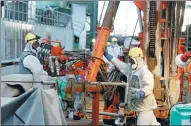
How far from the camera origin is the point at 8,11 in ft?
41.8

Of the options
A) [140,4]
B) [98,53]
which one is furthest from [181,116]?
[140,4]

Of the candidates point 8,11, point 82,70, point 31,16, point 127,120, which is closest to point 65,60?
point 82,70

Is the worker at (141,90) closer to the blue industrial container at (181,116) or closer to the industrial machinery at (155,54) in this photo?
the industrial machinery at (155,54)

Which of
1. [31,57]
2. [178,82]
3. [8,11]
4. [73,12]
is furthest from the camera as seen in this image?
[73,12]

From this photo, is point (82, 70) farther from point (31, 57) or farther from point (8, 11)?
point (8, 11)

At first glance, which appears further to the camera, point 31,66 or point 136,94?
point 31,66

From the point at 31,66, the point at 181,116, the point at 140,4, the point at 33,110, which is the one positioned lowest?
the point at 181,116

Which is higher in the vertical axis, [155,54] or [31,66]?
[155,54]

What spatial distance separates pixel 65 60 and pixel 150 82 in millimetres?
2523

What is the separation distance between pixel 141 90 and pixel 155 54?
1.45 m

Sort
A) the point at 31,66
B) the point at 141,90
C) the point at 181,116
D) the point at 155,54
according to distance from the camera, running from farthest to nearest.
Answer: the point at 155,54 → the point at 31,66 → the point at 141,90 → the point at 181,116

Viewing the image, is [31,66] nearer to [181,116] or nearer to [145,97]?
[145,97]

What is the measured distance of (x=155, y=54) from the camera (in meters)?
6.98

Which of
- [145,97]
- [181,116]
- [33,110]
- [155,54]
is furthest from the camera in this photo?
[155,54]
